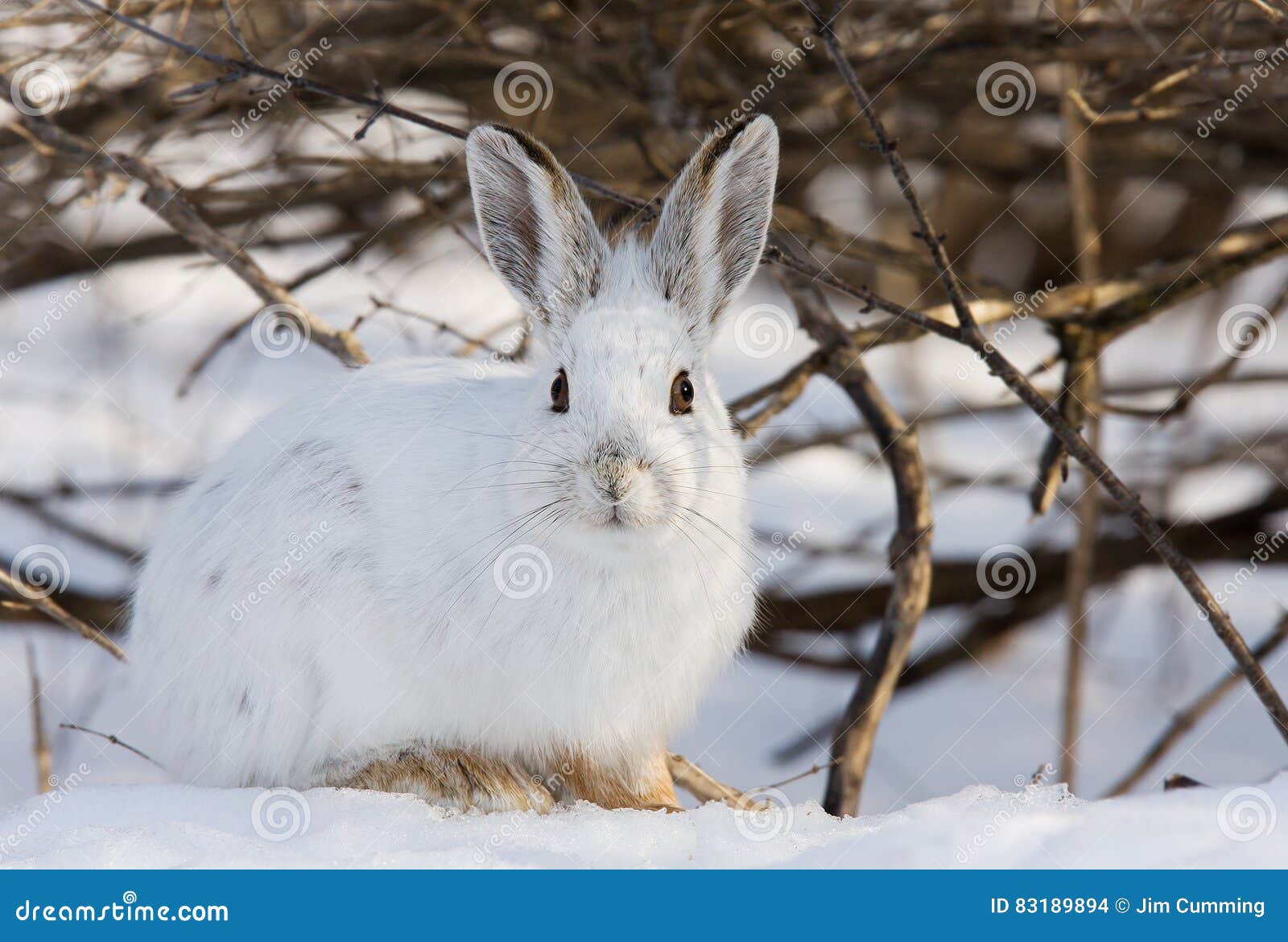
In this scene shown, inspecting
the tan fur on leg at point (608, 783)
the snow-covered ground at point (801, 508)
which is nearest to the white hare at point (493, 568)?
the tan fur on leg at point (608, 783)

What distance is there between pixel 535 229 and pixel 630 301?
30 centimetres

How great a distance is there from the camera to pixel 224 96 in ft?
15.1

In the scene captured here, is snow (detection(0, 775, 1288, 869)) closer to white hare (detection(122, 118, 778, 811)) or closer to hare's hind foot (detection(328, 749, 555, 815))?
hare's hind foot (detection(328, 749, 555, 815))

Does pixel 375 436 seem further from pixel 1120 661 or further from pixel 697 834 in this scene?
pixel 1120 661

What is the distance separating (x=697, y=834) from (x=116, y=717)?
3109 millimetres

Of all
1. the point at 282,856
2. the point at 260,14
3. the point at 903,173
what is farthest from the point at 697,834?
the point at 260,14

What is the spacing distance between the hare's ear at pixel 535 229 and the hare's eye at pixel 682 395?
37 centimetres

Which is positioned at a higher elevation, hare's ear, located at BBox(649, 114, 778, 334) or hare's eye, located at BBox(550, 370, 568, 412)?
hare's ear, located at BBox(649, 114, 778, 334)

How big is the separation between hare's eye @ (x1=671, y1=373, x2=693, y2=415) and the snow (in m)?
0.89

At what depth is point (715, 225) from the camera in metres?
3.46

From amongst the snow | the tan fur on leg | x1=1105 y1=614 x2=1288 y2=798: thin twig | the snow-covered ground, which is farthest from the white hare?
x1=1105 y1=614 x2=1288 y2=798: thin twig

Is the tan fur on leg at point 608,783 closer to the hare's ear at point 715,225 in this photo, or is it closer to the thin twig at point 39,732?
the hare's ear at point 715,225

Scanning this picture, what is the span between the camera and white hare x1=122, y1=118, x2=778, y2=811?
3109 mm

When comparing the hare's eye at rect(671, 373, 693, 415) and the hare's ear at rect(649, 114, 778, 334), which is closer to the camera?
the hare's eye at rect(671, 373, 693, 415)
